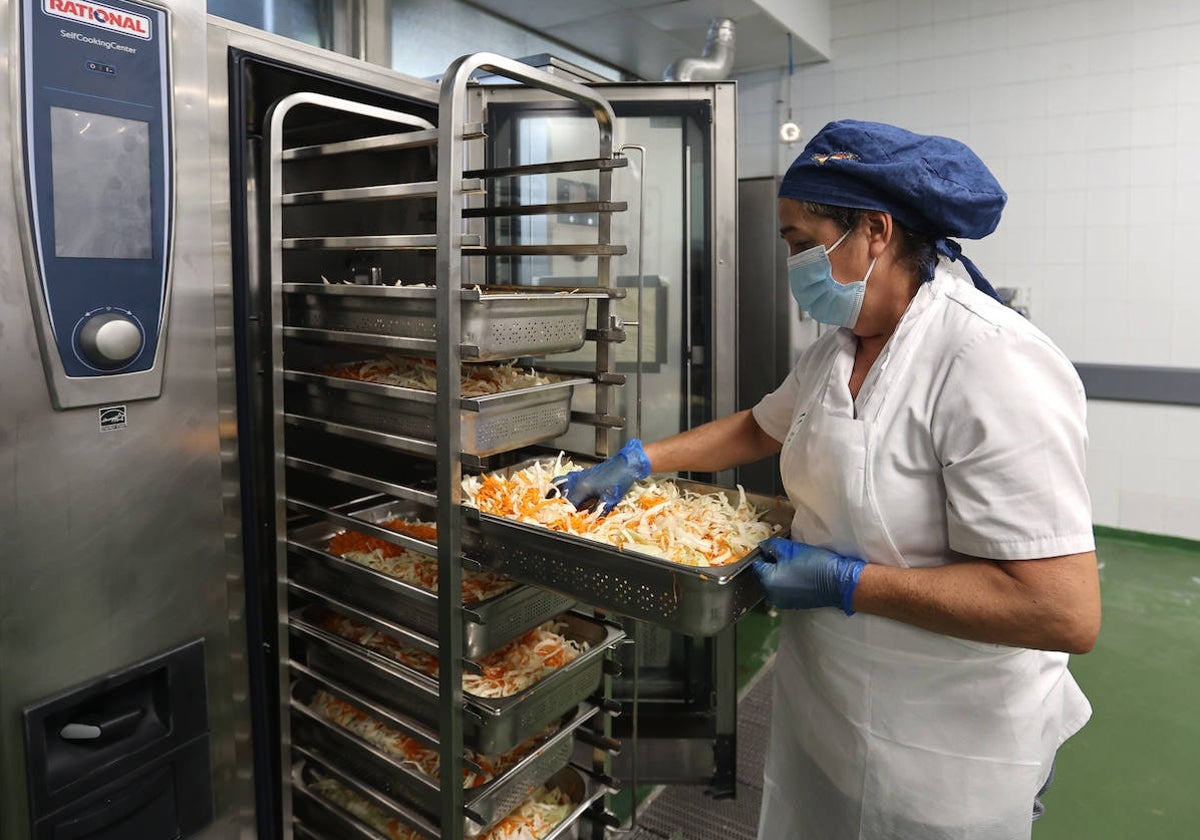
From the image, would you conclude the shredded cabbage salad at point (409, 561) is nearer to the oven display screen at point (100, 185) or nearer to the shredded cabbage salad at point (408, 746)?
the shredded cabbage salad at point (408, 746)

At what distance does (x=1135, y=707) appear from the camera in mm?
3133

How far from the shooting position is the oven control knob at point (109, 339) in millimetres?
1328

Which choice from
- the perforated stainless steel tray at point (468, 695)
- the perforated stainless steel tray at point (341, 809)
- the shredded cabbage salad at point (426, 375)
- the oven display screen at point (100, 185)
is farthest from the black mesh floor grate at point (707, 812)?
the oven display screen at point (100, 185)

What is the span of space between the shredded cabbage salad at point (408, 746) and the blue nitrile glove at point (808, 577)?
714mm

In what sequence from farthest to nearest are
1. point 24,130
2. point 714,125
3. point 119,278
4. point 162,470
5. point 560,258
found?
1. point 560,258
2. point 714,125
3. point 162,470
4. point 119,278
5. point 24,130

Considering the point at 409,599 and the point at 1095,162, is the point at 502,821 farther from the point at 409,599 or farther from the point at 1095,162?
the point at 1095,162

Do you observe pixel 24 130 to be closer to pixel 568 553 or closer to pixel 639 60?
pixel 568 553

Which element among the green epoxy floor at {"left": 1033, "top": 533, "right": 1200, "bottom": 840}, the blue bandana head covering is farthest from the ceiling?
the green epoxy floor at {"left": 1033, "top": 533, "right": 1200, "bottom": 840}

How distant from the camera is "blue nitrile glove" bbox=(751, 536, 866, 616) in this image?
137cm

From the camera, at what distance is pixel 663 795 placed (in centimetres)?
269

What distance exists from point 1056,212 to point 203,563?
16.3 feet

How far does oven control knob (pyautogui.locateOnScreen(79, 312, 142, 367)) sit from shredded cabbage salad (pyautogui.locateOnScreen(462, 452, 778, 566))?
25.6 inches

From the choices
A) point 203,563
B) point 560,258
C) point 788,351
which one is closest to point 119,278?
point 203,563

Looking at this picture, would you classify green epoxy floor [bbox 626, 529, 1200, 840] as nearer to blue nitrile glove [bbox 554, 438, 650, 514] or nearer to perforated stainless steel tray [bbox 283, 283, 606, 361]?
blue nitrile glove [bbox 554, 438, 650, 514]
